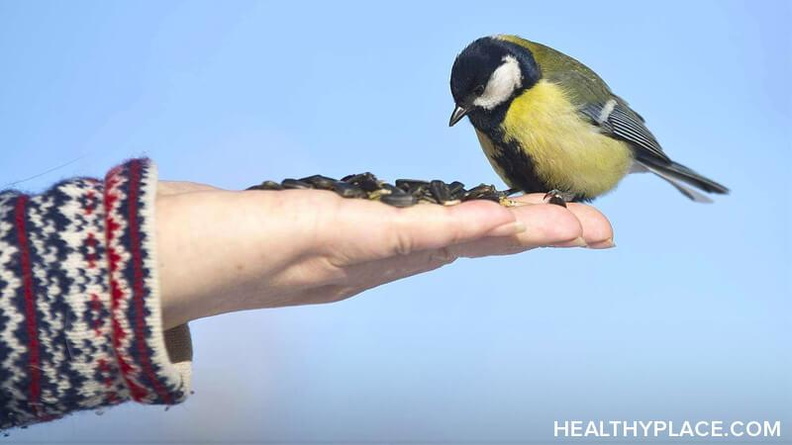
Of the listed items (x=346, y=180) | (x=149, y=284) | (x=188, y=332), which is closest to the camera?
(x=149, y=284)

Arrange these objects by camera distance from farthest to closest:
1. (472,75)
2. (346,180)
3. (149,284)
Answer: (472,75)
(346,180)
(149,284)

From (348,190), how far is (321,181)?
11 cm

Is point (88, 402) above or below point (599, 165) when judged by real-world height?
below

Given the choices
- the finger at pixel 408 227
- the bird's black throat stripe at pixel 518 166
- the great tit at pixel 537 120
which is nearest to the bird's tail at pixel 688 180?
the great tit at pixel 537 120

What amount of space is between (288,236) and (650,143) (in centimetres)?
124

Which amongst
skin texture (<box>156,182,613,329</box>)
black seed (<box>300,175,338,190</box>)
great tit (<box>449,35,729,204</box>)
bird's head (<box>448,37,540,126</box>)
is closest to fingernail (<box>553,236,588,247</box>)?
skin texture (<box>156,182,613,329</box>)

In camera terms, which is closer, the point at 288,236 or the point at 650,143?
the point at 288,236

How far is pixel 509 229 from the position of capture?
3.29 feet

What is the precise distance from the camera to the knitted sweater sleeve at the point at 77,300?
3.01 ft

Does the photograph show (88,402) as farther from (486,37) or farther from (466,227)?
(486,37)

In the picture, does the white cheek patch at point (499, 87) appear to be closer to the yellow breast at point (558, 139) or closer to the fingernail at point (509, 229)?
the yellow breast at point (558, 139)

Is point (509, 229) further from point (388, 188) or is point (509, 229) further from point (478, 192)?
point (478, 192)

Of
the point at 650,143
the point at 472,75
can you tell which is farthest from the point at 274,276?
the point at 650,143

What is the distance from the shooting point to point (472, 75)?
1.76 m
